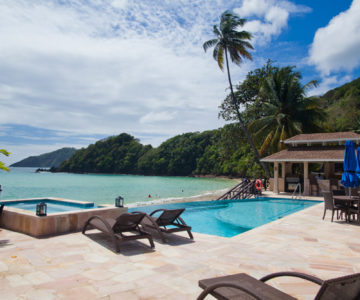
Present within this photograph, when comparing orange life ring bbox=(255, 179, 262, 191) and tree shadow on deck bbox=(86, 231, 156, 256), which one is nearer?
tree shadow on deck bbox=(86, 231, 156, 256)

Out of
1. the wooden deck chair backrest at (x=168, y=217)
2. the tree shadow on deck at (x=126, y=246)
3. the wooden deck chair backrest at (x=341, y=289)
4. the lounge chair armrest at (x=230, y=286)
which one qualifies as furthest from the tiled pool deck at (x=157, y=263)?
the wooden deck chair backrest at (x=341, y=289)

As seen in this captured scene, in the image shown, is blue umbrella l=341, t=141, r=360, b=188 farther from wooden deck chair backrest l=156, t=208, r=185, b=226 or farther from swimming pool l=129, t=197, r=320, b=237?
wooden deck chair backrest l=156, t=208, r=185, b=226

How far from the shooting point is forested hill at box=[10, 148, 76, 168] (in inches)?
6289

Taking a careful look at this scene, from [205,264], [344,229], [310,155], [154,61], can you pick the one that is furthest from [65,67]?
[310,155]

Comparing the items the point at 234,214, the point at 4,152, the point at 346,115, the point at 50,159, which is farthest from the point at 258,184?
the point at 50,159

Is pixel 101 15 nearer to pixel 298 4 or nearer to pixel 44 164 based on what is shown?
pixel 298 4

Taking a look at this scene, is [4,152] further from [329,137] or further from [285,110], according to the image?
[285,110]

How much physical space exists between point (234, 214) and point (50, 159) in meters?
176

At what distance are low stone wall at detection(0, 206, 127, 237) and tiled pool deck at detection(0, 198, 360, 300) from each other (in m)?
0.20

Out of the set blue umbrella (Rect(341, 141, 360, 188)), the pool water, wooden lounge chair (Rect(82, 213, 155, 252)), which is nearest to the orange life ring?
blue umbrella (Rect(341, 141, 360, 188))

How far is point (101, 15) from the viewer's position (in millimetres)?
9430

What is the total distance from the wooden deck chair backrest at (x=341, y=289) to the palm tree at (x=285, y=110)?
21683 mm

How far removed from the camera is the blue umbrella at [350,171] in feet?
28.7

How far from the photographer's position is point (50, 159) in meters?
168
